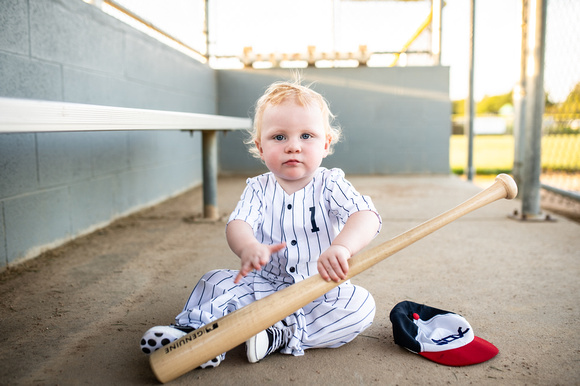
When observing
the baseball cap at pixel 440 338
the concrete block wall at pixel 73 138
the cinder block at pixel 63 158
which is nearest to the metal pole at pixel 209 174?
the concrete block wall at pixel 73 138

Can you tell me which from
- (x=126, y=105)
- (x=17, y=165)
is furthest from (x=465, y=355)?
(x=126, y=105)

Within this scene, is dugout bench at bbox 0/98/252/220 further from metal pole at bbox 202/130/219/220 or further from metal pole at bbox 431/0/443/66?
metal pole at bbox 431/0/443/66

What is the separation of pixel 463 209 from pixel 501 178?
0.22 metres

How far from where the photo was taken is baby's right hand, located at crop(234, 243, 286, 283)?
1262mm

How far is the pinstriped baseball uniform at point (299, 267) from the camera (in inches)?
57.7

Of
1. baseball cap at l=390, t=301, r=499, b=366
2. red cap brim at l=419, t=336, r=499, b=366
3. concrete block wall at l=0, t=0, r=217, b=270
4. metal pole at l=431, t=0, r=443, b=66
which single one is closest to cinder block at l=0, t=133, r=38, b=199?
concrete block wall at l=0, t=0, r=217, b=270

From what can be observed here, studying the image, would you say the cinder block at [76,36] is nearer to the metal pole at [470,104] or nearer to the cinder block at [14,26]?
the cinder block at [14,26]

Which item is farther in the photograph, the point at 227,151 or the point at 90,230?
the point at 227,151

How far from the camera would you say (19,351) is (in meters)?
1.44

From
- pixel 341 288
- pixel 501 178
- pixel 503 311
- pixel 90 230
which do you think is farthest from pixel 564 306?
pixel 90 230

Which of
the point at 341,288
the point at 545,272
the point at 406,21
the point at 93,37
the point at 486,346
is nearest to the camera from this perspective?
the point at 486,346

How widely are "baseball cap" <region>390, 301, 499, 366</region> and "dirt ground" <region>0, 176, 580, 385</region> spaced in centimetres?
3

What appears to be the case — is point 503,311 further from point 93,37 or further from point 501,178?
point 93,37

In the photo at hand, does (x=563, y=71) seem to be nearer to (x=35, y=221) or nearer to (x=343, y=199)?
(x=343, y=199)
